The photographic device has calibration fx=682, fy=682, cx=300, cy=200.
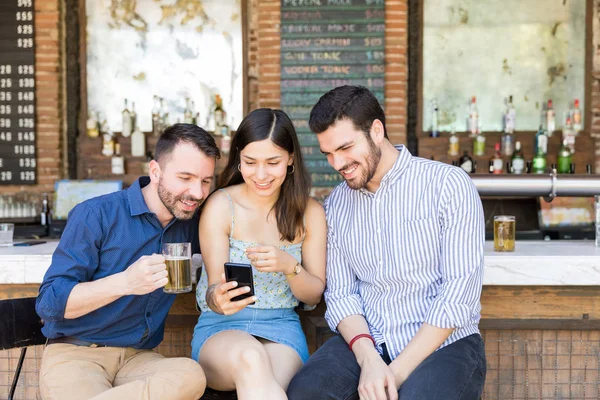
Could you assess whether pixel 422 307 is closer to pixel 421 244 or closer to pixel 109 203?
pixel 421 244

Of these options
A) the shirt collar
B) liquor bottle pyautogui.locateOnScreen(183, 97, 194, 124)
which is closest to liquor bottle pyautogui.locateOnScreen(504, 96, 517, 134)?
liquor bottle pyautogui.locateOnScreen(183, 97, 194, 124)

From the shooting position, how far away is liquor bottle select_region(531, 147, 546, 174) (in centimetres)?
544

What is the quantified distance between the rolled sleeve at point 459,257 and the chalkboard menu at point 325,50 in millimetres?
3159

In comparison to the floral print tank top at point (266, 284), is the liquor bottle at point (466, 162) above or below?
above

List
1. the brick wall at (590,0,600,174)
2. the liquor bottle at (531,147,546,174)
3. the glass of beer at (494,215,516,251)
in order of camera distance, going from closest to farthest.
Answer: the glass of beer at (494,215,516,251) < the liquor bottle at (531,147,546,174) < the brick wall at (590,0,600,174)

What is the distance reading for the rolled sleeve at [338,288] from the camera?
2.38 m

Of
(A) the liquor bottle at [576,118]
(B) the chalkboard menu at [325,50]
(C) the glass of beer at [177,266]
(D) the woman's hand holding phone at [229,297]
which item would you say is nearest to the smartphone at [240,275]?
(D) the woman's hand holding phone at [229,297]

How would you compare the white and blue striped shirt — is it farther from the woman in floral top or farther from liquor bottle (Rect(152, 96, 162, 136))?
liquor bottle (Rect(152, 96, 162, 136))

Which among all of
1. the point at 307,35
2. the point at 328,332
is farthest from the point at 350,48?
the point at 328,332

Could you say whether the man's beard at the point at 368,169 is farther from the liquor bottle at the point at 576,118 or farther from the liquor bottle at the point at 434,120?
the liquor bottle at the point at 576,118

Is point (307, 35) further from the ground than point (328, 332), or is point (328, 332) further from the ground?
point (307, 35)

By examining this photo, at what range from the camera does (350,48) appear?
5.34 meters

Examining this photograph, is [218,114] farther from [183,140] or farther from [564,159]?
[183,140]

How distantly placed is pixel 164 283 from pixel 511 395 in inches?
58.3
